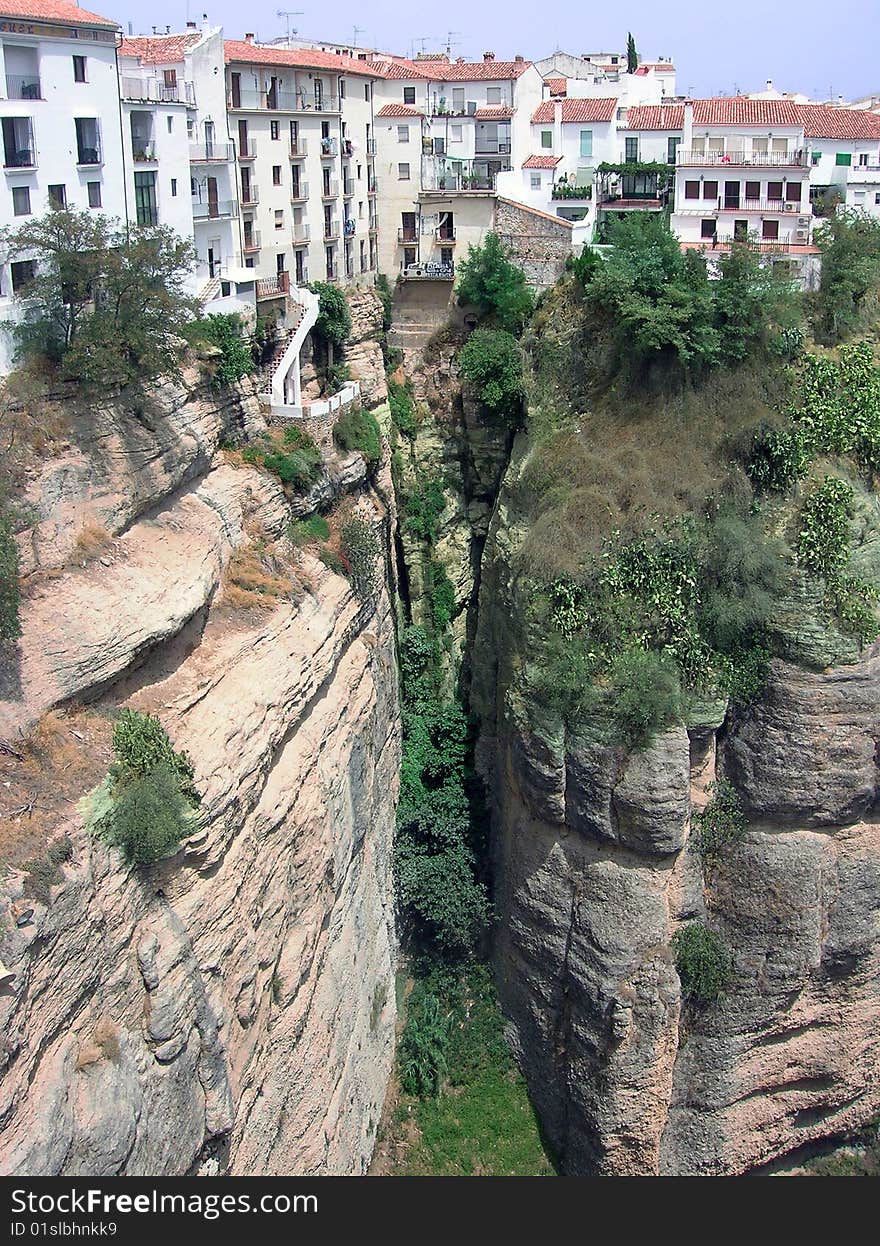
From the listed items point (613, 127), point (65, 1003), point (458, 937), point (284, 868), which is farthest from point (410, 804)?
point (613, 127)

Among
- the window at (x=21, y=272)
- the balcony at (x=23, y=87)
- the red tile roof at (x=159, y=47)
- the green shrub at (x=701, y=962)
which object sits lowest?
the green shrub at (x=701, y=962)

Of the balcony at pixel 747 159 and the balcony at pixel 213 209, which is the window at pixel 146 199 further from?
the balcony at pixel 747 159

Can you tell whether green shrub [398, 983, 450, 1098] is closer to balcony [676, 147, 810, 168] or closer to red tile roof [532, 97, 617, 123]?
balcony [676, 147, 810, 168]

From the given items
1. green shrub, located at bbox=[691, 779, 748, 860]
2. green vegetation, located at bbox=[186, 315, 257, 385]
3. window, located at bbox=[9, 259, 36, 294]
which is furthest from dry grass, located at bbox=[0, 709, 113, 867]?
green shrub, located at bbox=[691, 779, 748, 860]

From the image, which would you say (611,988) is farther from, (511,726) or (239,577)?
(239,577)

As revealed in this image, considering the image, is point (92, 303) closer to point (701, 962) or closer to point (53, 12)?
point (53, 12)

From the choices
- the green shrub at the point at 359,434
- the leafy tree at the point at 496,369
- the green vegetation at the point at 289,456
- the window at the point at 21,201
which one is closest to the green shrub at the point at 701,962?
the green vegetation at the point at 289,456
